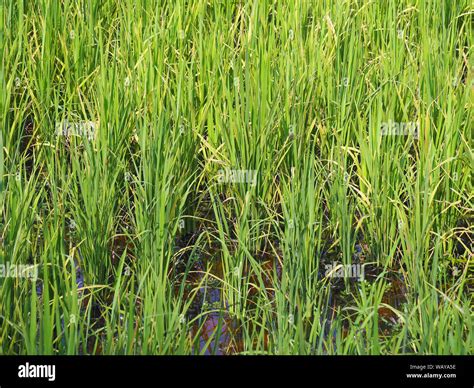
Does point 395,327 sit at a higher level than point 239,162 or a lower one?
lower

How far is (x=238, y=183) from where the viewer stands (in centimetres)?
326

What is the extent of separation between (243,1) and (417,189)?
1.93 metres

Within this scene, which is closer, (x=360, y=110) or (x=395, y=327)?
(x=395, y=327)

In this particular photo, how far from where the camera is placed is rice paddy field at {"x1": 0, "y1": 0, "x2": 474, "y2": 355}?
2.60 m

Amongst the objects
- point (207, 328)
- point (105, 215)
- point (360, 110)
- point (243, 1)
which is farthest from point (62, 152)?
point (243, 1)

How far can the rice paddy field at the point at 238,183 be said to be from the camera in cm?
260

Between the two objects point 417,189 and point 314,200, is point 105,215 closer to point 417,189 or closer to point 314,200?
point 314,200

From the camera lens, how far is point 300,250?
274cm

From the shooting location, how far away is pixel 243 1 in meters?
4.61

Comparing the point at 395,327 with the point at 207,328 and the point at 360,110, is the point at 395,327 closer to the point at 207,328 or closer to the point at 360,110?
the point at 207,328
